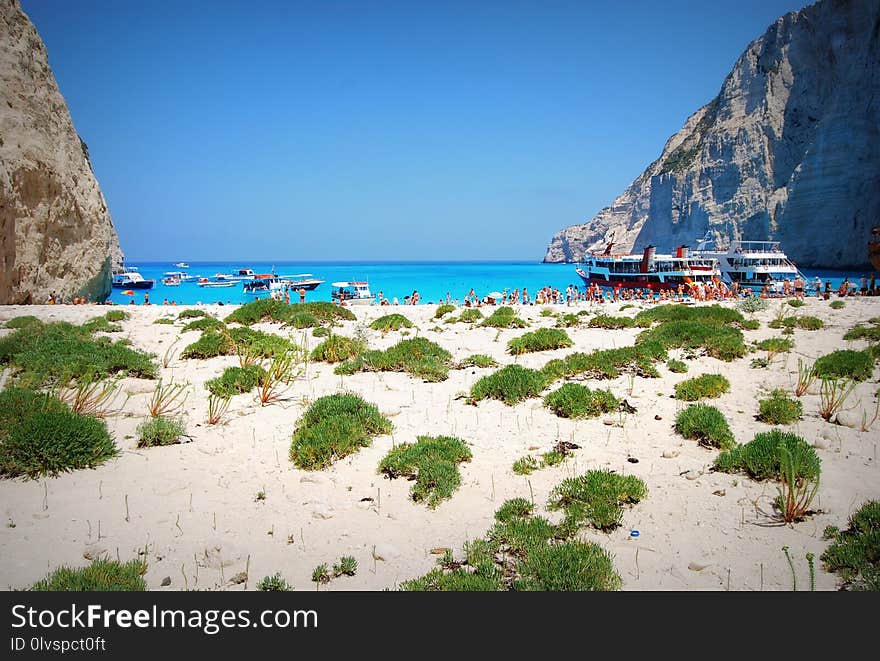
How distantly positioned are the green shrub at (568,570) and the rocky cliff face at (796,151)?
80.3 m

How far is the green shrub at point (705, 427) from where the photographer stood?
6.53m

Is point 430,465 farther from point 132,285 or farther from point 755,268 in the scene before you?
point 132,285

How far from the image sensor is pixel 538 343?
38.9 ft

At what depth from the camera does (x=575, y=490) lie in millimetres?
5332

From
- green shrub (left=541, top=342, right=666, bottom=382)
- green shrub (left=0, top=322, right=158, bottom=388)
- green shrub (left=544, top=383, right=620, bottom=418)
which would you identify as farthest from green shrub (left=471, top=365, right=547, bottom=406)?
green shrub (left=0, top=322, right=158, bottom=388)

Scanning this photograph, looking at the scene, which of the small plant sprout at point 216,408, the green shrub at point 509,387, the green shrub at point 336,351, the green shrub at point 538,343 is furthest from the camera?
the green shrub at point 538,343

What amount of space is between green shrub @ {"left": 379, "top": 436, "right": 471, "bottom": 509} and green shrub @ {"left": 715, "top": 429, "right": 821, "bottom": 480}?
3.29 metres

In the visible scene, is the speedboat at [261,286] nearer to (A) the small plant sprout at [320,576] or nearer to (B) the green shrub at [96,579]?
(B) the green shrub at [96,579]

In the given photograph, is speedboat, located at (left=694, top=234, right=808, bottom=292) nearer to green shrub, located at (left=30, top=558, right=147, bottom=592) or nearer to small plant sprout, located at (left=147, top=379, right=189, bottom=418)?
small plant sprout, located at (left=147, top=379, right=189, bottom=418)

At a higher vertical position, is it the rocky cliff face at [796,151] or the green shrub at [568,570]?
the rocky cliff face at [796,151]

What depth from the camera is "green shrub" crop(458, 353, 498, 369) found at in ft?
35.2

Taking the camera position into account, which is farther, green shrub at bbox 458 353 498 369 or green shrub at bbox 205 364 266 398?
green shrub at bbox 458 353 498 369

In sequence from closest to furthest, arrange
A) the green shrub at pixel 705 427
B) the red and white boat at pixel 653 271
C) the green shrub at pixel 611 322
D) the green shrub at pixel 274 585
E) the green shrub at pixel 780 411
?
the green shrub at pixel 274 585 < the green shrub at pixel 705 427 < the green shrub at pixel 780 411 < the green shrub at pixel 611 322 < the red and white boat at pixel 653 271

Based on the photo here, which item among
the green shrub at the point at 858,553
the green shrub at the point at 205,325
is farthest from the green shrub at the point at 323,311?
the green shrub at the point at 858,553
